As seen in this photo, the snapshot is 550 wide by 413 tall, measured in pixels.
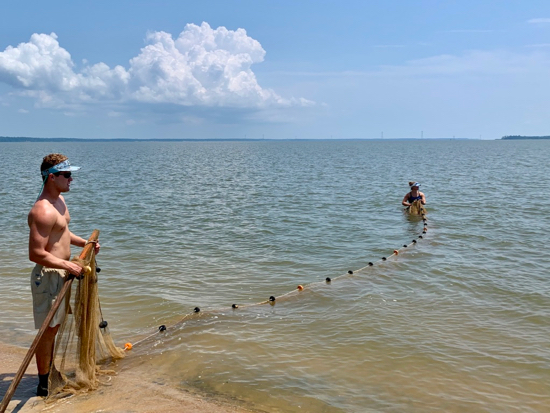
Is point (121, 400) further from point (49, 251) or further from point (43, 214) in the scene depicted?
point (43, 214)

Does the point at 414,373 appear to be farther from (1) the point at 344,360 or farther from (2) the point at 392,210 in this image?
(2) the point at 392,210

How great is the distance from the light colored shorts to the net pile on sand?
9.5 inches

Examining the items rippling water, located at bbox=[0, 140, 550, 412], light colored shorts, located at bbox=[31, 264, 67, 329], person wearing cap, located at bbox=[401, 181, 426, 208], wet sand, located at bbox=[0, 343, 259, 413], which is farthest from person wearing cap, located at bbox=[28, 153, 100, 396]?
person wearing cap, located at bbox=[401, 181, 426, 208]

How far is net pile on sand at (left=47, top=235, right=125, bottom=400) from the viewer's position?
5.39 meters

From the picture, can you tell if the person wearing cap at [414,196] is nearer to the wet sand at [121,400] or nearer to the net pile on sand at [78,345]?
the wet sand at [121,400]

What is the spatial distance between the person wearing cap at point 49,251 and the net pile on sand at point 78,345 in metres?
0.13

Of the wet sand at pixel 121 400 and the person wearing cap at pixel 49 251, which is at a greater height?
the person wearing cap at pixel 49 251

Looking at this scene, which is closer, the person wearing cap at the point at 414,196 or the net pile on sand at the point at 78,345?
the net pile on sand at the point at 78,345

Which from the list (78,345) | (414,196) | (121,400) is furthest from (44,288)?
(414,196)

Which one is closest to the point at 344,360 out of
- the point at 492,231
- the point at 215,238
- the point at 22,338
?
the point at 22,338

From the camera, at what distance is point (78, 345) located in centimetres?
559

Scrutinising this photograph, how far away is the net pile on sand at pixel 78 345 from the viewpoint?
5.39 m

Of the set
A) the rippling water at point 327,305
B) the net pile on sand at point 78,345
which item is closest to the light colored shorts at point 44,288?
the net pile on sand at point 78,345

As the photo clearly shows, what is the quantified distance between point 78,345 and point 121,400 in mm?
815
